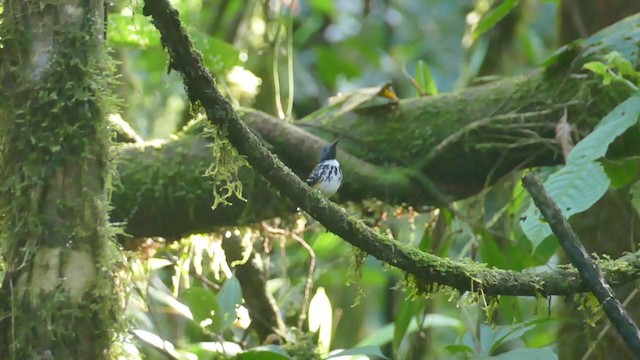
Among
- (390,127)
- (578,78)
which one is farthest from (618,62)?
(390,127)

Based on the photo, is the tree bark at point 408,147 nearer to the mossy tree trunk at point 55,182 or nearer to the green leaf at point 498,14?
the green leaf at point 498,14

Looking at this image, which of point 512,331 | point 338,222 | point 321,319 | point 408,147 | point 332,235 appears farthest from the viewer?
point 332,235

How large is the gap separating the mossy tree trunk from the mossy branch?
425 millimetres

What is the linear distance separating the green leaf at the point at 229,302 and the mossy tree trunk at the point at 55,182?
630 mm

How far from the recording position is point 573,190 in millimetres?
1915

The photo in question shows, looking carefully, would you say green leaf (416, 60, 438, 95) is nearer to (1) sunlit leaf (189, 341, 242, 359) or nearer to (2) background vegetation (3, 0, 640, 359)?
(2) background vegetation (3, 0, 640, 359)

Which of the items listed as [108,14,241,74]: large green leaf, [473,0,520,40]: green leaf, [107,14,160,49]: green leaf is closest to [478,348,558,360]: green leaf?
[473,0,520,40]: green leaf

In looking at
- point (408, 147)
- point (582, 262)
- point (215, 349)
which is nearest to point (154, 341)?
point (215, 349)

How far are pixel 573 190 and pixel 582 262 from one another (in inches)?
13.2

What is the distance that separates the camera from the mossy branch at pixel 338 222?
1.31 meters

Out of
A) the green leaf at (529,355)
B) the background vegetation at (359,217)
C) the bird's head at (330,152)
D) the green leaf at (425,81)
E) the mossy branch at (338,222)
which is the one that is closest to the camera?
the mossy branch at (338,222)

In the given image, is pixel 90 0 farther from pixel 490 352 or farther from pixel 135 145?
pixel 490 352

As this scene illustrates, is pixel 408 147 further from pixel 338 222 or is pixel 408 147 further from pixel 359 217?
pixel 338 222

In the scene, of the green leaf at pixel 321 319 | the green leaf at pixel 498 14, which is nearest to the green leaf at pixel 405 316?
the green leaf at pixel 321 319
